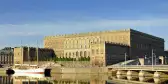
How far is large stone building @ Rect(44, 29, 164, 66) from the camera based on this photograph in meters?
148

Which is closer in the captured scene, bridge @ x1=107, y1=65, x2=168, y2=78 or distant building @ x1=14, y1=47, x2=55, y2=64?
bridge @ x1=107, y1=65, x2=168, y2=78

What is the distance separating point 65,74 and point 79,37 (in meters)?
45.6

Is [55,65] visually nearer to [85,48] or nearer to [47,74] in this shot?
[47,74]

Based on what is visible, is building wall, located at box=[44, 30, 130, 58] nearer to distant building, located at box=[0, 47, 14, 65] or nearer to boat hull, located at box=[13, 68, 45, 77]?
distant building, located at box=[0, 47, 14, 65]

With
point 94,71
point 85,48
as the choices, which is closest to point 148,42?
point 85,48

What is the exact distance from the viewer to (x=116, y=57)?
137 metres

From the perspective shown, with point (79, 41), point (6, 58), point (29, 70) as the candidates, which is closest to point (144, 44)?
point (79, 41)

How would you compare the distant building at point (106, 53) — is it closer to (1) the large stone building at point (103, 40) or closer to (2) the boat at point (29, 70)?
(1) the large stone building at point (103, 40)

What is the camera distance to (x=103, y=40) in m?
154

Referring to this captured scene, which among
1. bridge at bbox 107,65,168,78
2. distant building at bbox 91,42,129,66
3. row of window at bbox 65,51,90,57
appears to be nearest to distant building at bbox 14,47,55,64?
row of window at bbox 65,51,90,57

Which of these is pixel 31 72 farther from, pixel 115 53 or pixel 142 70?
pixel 142 70

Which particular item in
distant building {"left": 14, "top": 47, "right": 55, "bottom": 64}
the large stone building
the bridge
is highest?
the large stone building

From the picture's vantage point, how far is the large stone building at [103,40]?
148050 millimetres

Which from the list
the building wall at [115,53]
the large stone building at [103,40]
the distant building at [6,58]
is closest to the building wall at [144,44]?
the large stone building at [103,40]
